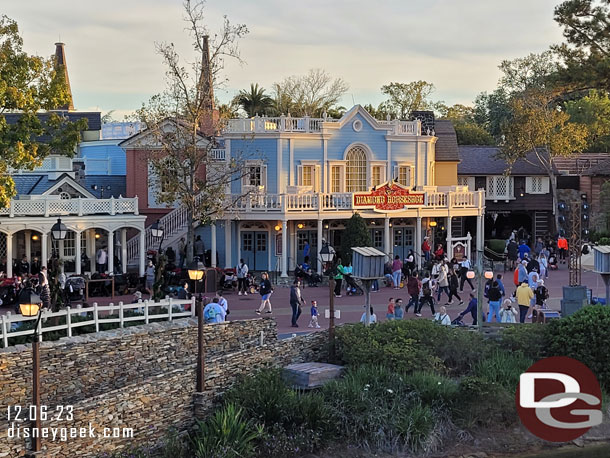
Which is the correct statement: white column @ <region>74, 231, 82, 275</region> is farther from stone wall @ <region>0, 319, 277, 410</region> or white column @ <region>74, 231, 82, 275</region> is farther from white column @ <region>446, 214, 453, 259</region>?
white column @ <region>446, 214, 453, 259</region>

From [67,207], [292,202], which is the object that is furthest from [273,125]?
[67,207]

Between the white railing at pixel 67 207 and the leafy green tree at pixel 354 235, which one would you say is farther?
the leafy green tree at pixel 354 235

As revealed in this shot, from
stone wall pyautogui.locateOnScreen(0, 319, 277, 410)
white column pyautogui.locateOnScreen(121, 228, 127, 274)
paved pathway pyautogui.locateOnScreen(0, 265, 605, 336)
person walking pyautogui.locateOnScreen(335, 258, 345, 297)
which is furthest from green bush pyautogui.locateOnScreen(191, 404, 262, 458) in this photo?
white column pyautogui.locateOnScreen(121, 228, 127, 274)

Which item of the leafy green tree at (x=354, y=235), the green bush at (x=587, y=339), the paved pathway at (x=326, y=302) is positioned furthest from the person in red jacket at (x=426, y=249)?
the green bush at (x=587, y=339)

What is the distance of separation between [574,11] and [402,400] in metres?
22.0

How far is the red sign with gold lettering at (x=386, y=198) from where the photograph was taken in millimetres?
37844

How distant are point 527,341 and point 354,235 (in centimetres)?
1429

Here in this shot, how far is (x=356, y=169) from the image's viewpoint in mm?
41125

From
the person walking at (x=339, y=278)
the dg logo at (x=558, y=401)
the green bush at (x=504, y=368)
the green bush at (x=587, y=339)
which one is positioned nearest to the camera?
the dg logo at (x=558, y=401)

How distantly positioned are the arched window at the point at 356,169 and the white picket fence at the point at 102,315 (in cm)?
1731

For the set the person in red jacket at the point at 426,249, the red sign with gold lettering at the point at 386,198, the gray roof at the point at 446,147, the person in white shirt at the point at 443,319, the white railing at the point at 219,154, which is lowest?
the person in white shirt at the point at 443,319

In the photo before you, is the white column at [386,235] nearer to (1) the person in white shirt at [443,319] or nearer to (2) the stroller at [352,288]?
(2) the stroller at [352,288]

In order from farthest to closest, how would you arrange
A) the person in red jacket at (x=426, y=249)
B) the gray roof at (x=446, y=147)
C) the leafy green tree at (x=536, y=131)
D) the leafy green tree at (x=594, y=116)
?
1. the leafy green tree at (x=594, y=116)
2. the gray roof at (x=446, y=147)
3. the leafy green tree at (x=536, y=131)
4. the person in red jacket at (x=426, y=249)

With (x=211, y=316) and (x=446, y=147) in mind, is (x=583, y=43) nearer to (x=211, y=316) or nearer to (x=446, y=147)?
(x=446, y=147)
